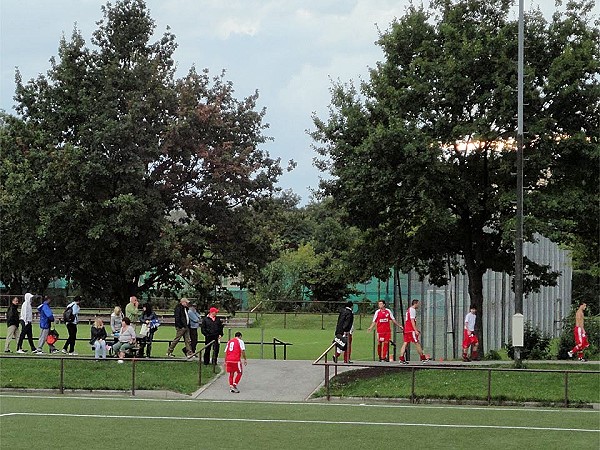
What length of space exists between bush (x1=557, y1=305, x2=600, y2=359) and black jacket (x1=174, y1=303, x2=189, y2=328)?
11787mm

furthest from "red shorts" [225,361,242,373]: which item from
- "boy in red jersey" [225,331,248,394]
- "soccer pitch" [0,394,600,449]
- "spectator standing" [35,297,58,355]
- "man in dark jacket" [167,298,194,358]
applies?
"spectator standing" [35,297,58,355]

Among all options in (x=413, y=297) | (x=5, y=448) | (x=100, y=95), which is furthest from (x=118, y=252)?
(x=5, y=448)

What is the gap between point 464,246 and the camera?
33.4m

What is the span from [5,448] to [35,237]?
21699 mm

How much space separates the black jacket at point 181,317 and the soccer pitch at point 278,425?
606cm

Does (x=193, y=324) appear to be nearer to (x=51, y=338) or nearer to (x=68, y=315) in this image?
(x=68, y=315)

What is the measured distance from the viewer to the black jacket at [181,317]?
3067 centimetres

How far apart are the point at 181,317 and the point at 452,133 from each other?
31.5 feet

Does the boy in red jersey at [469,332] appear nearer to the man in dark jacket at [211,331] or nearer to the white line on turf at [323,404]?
the white line on turf at [323,404]

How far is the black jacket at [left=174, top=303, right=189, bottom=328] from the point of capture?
3067 cm

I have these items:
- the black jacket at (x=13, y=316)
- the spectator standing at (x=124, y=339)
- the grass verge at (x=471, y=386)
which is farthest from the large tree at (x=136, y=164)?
the grass verge at (x=471, y=386)

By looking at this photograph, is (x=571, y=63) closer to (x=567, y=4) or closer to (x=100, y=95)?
(x=567, y=4)

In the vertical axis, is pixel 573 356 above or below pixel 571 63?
below

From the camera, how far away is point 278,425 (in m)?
19.6
